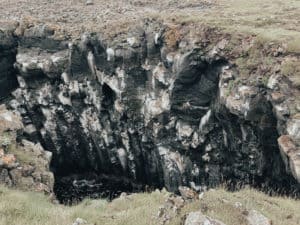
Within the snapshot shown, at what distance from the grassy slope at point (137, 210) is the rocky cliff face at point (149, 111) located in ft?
22.3

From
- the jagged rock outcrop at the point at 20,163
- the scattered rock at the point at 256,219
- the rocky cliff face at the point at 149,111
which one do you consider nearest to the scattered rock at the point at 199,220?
the scattered rock at the point at 256,219

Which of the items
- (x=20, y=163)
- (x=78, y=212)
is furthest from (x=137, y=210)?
(x=20, y=163)

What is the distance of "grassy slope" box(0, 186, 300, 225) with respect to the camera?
44.7 feet

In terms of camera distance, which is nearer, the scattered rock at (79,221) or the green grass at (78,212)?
the scattered rock at (79,221)

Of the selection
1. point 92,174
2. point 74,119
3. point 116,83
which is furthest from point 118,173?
point 116,83

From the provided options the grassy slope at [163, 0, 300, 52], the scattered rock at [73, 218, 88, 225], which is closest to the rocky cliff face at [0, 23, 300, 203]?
the grassy slope at [163, 0, 300, 52]

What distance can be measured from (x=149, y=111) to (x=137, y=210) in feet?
72.4

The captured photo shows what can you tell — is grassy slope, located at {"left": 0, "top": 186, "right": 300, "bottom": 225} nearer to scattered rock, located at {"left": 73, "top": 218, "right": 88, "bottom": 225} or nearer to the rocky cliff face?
scattered rock, located at {"left": 73, "top": 218, "right": 88, "bottom": 225}

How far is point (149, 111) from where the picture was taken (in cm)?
3684

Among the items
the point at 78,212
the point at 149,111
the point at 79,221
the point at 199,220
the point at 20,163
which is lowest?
the point at 149,111

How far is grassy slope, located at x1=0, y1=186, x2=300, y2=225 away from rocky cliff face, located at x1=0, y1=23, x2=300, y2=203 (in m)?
6.81

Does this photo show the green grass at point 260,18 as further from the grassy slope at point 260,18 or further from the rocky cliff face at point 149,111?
the rocky cliff face at point 149,111

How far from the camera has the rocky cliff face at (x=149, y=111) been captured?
27.5 meters

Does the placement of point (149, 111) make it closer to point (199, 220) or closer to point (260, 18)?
point (260, 18)
